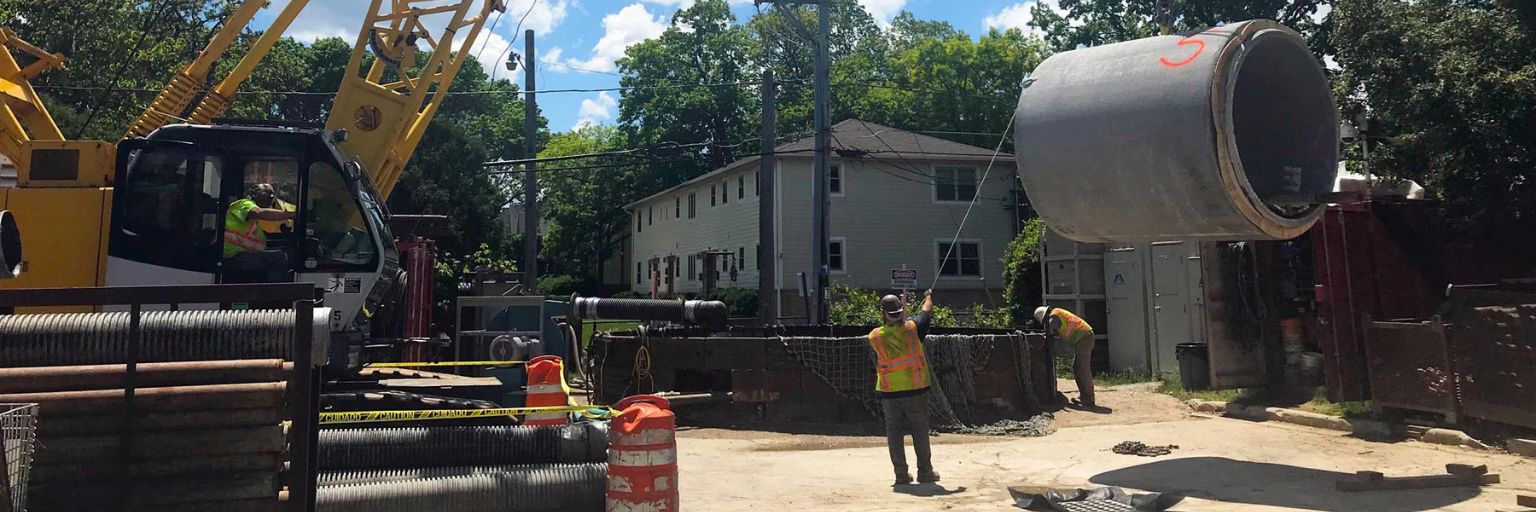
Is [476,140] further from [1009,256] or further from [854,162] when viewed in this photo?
[1009,256]

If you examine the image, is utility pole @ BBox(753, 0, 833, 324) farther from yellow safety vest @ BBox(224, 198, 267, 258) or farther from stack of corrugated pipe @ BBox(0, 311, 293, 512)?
stack of corrugated pipe @ BBox(0, 311, 293, 512)

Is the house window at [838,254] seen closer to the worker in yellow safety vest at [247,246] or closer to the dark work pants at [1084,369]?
the dark work pants at [1084,369]

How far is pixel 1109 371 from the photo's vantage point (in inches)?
713

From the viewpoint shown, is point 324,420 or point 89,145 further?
point 89,145

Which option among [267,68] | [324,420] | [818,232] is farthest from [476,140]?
[324,420]

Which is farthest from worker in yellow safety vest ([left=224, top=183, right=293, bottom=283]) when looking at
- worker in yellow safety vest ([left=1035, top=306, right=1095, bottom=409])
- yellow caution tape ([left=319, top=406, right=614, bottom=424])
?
worker in yellow safety vest ([left=1035, top=306, right=1095, bottom=409])

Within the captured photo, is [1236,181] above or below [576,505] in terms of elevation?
above

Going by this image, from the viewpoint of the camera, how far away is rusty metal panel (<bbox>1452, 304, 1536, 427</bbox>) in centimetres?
949

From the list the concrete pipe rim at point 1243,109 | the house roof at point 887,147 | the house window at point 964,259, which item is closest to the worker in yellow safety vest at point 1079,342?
the concrete pipe rim at point 1243,109

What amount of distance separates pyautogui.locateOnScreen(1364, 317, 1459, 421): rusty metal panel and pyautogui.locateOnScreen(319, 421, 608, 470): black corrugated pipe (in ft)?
27.9

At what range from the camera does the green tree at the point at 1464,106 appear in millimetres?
11750

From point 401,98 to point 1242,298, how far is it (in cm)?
1135

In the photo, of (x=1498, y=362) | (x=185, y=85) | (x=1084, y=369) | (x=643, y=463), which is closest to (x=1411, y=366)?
(x=1498, y=362)

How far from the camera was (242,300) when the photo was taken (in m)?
4.83
